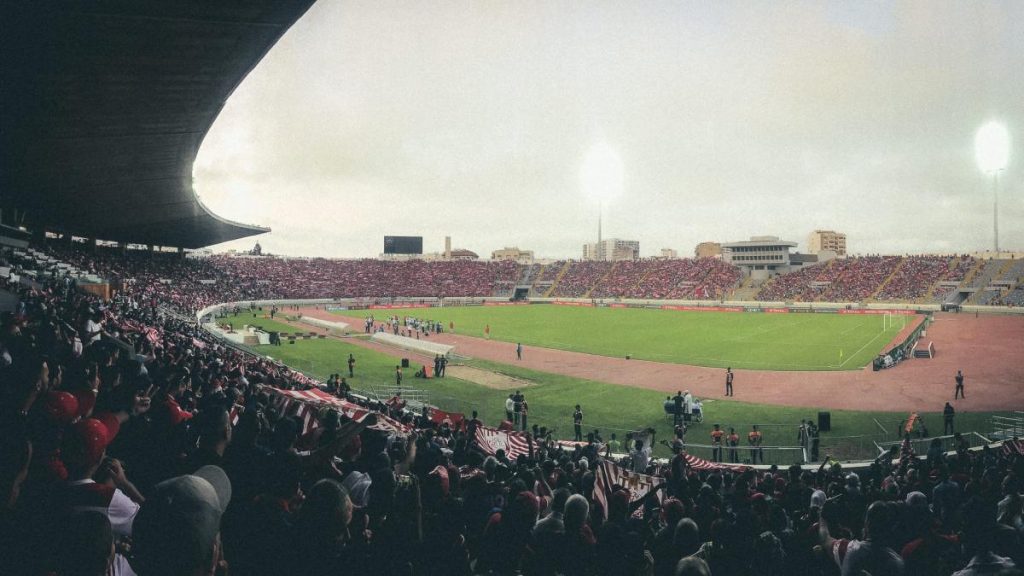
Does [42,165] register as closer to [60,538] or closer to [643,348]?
[60,538]

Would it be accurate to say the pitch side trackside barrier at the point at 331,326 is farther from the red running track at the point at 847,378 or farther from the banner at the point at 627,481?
the banner at the point at 627,481

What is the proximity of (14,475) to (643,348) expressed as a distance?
132 ft

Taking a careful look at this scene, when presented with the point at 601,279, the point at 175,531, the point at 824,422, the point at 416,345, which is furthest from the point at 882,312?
the point at 175,531

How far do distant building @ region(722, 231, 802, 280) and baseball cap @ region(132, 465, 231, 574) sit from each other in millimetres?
100070

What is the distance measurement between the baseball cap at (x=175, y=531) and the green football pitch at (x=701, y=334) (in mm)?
34600

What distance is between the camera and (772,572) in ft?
14.7

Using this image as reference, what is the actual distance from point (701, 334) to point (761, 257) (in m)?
61.4


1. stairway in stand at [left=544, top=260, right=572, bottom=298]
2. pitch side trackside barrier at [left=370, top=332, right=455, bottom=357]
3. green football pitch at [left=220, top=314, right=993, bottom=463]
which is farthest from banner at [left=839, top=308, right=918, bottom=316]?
pitch side trackside barrier at [left=370, top=332, right=455, bottom=357]

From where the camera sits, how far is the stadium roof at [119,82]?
9832mm

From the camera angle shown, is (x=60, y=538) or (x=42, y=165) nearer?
(x=60, y=538)

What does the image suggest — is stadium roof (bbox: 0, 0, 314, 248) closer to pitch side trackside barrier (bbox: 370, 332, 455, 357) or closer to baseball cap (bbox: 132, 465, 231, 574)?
baseball cap (bbox: 132, 465, 231, 574)

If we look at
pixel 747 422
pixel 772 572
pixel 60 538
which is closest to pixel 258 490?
pixel 60 538

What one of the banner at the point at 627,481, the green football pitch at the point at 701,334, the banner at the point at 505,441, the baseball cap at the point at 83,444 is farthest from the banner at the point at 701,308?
the baseball cap at the point at 83,444

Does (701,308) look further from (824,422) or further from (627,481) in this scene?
(627,481)
